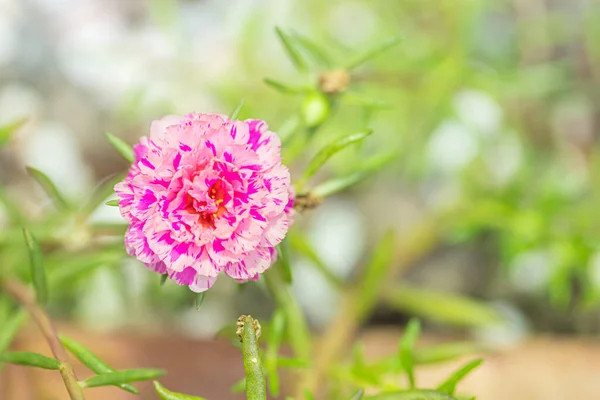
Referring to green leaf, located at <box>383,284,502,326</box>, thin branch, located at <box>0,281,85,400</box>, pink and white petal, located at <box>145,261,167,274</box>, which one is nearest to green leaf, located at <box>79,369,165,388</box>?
thin branch, located at <box>0,281,85,400</box>

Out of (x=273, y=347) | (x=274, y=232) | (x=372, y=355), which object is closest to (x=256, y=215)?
(x=274, y=232)

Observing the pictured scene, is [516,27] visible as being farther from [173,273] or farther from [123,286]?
[173,273]

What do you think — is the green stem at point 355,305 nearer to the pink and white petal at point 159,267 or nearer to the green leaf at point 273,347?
the green leaf at point 273,347

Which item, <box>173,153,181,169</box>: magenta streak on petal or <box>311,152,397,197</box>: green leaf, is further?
<box>311,152,397,197</box>: green leaf

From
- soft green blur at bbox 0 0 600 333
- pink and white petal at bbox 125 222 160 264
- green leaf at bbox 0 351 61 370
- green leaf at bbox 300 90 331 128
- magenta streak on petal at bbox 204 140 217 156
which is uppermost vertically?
soft green blur at bbox 0 0 600 333

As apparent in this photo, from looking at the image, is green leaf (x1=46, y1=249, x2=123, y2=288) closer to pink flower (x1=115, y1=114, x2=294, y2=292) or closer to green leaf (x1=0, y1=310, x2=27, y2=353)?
green leaf (x1=0, y1=310, x2=27, y2=353)

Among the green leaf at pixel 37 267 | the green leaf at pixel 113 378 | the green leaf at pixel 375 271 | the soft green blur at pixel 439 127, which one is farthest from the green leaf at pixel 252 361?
the soft green blur at pixel 439 127

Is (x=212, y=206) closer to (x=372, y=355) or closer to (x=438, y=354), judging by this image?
(x=438, y=354)

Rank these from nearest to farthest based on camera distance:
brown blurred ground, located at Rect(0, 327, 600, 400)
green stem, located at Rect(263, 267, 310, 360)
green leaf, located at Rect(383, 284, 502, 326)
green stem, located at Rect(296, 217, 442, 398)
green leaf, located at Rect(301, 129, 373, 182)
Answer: green leaf, located at Rect(301, 129, 373, 182)
green stem, located at Rect(263, 267, 310, 360)
green stem, located at Rect(296, 217, 442, 398)
brown blurred ground, located at Rect(0, 327, 600, 400)
green leaf, located at Rect(383, 284, 502, 326)
